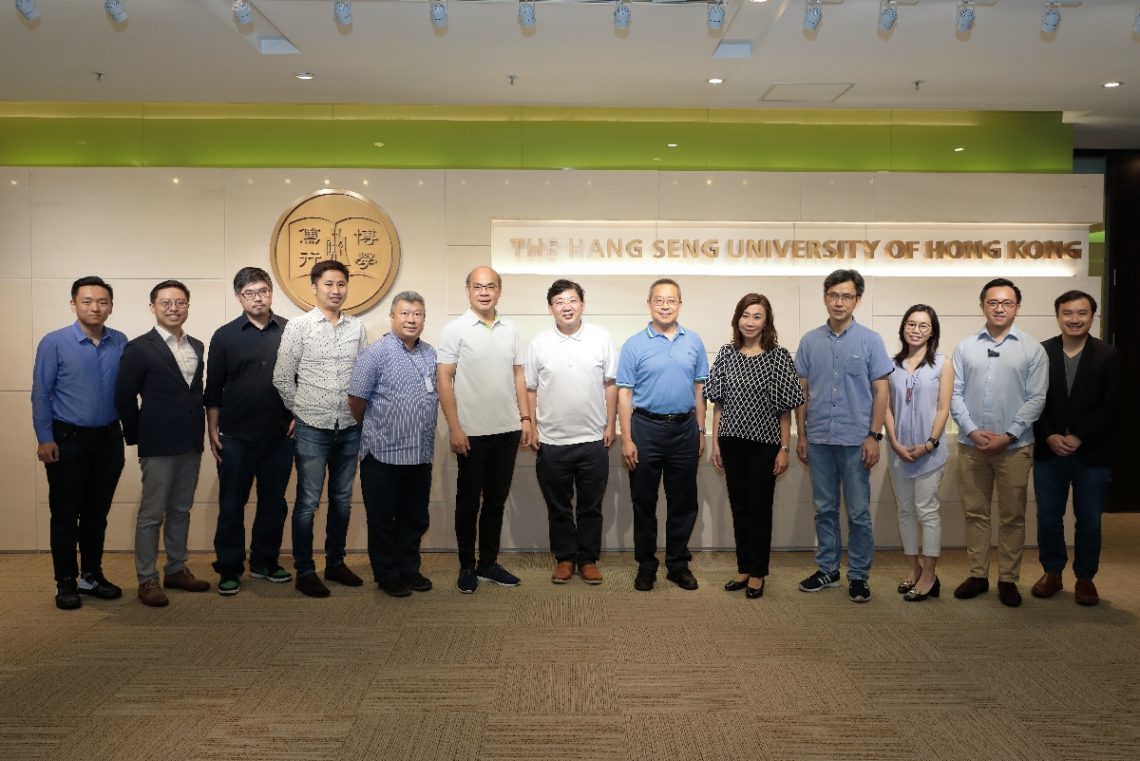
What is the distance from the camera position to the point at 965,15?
4.13 meters

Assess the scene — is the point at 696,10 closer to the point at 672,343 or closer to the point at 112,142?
the point at 672,343

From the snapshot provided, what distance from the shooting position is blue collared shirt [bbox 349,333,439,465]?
4680 mm

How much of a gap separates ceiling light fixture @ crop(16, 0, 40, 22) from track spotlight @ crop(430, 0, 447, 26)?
5.93ft

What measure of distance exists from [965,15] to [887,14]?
0.36m

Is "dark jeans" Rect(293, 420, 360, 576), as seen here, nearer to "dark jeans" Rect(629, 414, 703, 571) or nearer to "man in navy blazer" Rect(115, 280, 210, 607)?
"man in navy blazer" Rect(115, 280, 210, 607)

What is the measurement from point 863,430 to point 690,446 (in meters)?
0.93

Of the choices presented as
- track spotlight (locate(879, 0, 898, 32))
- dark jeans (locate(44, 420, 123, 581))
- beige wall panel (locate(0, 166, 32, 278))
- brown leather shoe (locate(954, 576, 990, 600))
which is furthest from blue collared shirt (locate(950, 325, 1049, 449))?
beige wall panel (locate(0, 166, 32, 278))

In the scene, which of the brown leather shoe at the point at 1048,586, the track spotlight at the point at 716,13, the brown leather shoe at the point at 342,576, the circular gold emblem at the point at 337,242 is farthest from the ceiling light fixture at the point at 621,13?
the brown leather shoe at the point at 1048,586

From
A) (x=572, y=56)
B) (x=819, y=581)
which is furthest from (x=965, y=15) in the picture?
(x=819, y=581)

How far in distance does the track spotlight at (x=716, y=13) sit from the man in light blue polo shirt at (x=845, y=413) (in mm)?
1432

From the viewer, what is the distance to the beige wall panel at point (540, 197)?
5906mm

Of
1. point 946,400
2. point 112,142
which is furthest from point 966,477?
point 112,142

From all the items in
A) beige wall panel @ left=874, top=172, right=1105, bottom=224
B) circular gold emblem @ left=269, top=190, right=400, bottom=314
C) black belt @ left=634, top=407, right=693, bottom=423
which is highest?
beige wall panel @ left=874, top=172, right=1105, bottom=224

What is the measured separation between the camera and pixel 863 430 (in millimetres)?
4730
